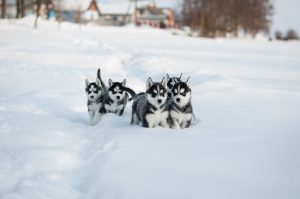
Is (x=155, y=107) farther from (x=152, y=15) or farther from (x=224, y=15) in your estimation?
(x=152, y=15)

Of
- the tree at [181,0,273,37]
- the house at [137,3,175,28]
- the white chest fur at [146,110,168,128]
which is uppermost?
the house at [137,3,175,28]

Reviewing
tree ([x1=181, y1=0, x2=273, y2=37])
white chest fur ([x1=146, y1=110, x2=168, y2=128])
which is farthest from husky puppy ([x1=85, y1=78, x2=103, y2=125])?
tree ([x1=181, y1=0, x2=273, y2=37])

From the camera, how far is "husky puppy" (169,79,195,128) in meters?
7.84

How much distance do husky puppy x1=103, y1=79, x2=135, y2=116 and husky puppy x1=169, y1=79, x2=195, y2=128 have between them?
156 cm

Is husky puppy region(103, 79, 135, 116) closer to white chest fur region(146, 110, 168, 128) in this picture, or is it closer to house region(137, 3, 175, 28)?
white chest fur region(146, 110, 168, 128)

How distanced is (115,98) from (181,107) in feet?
6.14

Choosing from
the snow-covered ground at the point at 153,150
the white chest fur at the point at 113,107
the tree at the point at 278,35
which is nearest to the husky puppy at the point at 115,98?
the white chest fur at the point at 113,107

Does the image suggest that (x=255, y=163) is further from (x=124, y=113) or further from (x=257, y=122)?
(x=124, y=113)

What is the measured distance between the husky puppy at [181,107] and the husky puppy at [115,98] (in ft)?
5.13

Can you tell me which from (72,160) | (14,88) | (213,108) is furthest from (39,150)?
(14,88)

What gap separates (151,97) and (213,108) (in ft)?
8.35

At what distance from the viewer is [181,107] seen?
7.95m

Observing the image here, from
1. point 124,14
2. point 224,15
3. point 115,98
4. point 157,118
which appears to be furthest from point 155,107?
point 124,14

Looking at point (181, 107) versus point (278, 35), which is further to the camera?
point (278, 35)
